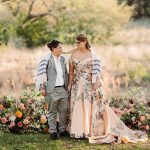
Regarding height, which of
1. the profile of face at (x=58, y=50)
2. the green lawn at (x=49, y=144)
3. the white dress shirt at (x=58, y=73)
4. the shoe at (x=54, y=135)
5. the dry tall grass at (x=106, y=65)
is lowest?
the green lawn at (x=49, y=144)

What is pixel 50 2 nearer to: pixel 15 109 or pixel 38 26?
pixel 38 26

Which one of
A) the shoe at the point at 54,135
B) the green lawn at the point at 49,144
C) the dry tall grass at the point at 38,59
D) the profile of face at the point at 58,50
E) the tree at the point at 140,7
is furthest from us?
the tree at the point at 140,7

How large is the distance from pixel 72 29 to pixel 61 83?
20285mm

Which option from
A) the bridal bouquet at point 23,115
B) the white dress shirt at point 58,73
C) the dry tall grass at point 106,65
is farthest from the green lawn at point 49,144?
the dry tall grass at point 106,65

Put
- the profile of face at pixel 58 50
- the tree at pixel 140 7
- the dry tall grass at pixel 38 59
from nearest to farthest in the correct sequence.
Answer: the profile of face at pixel 58 50
the dry tall grass at pixel 38 59
the tree at pixel 140 7

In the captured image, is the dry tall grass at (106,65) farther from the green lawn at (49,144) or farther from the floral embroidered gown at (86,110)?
the green lawn at (49,144)

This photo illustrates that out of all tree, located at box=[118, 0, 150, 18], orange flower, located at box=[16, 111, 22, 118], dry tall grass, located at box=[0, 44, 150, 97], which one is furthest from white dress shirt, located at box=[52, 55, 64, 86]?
tree, located at box=[118, 0, 150, 18]

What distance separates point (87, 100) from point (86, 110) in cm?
16

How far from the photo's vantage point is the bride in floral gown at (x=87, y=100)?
831cm

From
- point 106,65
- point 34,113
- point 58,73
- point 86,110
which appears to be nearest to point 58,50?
point 58,73

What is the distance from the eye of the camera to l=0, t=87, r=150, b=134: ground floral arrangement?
9.02 metres

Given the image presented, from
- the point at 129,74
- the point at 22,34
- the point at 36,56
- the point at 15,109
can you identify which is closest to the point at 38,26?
the point at 22,34

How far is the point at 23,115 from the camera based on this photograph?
29.9 feet

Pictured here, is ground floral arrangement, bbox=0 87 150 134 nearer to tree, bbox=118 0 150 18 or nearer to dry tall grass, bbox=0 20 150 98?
dry tall grass, bbox=0 20 150 98
